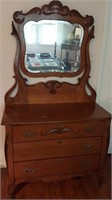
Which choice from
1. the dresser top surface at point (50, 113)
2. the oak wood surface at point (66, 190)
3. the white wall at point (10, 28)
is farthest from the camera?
the oak wood surface at point (66, 190)

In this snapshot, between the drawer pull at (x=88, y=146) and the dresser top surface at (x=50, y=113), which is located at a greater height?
the dresser top surface at (x=50, y=113)

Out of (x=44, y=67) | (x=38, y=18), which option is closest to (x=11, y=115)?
(x=44, y=67)

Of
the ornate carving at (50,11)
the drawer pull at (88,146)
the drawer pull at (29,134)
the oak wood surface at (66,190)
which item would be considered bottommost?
the oak wood surface at (66,190)

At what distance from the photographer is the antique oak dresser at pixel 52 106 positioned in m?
1.67

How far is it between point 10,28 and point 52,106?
810 millimetres

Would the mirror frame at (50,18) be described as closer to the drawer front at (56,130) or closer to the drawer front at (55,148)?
the drawer front at (56,130)

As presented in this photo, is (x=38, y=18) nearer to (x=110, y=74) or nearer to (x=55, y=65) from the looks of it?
(x=55, y=65)

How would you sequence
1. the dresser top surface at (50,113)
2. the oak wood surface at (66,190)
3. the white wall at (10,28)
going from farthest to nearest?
the oak wood surface at (66,190) → the white wall at (10,28) → the dresser top surface at (50,113)

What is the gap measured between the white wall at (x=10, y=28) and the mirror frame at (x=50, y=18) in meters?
0.06

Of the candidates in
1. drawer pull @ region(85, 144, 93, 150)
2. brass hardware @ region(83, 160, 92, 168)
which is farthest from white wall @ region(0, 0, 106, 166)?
brass hardware @ region(83, 160, 92, 168)

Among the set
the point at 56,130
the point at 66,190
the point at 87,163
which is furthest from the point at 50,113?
the point at 66,190

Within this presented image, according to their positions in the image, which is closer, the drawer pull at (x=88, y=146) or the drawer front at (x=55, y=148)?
the drawer front at (x=55, y=148)

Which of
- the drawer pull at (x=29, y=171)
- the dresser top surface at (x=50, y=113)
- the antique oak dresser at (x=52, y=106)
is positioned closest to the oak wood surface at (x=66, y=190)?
the antique oak dresser at (x=52, y=106)

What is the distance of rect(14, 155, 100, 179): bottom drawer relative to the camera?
1.74m
